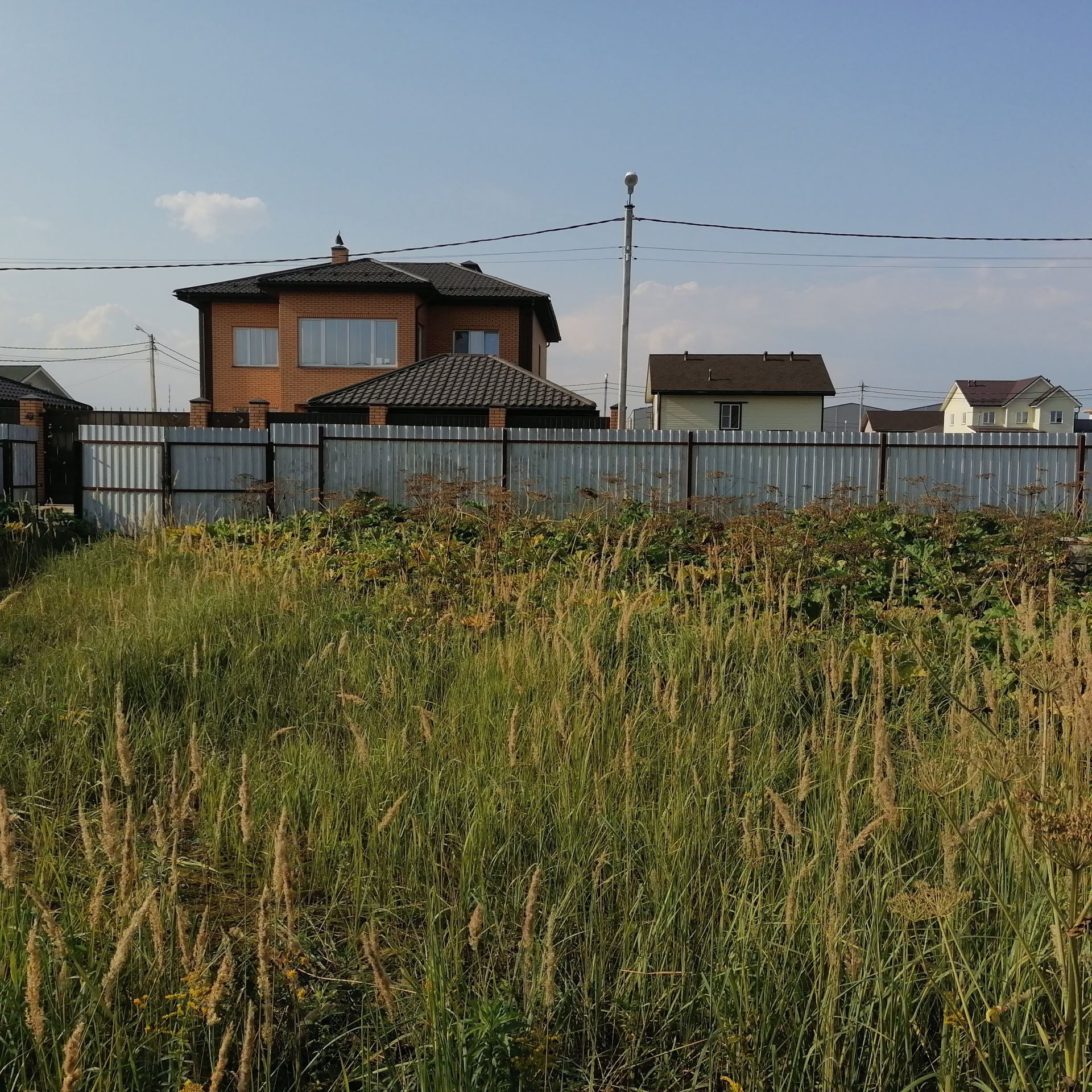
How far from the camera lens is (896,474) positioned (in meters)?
14.6

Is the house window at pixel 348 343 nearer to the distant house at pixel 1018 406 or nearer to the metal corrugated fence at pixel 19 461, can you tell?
the metal corrugated fence at pixel 19 461

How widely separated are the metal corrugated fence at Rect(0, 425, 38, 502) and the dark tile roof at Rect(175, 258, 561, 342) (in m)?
10.6

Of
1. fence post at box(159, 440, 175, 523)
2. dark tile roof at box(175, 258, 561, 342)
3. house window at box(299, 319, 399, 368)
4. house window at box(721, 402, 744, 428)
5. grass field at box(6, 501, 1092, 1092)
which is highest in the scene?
dark tile roof at box(175, 258, 561, 342)

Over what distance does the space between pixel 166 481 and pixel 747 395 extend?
2816 centimetres

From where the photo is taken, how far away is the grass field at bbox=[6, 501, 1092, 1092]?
162 centimetres

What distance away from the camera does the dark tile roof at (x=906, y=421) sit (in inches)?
2783

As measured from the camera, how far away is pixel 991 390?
6969cm

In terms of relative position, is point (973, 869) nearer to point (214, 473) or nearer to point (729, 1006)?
point (729, 1006)

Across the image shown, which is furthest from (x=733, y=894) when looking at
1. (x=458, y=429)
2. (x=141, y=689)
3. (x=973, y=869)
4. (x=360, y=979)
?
(x=458, y=429)

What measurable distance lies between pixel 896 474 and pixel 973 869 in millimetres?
13494

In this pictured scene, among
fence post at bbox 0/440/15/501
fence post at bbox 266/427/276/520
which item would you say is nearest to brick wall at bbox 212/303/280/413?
fence post at bbox 0/440/15/501

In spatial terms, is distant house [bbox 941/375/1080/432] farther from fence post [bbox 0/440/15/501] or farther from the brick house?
fence post [bbox 0/440/15/501]

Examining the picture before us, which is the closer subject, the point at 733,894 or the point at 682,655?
the point at 733,894

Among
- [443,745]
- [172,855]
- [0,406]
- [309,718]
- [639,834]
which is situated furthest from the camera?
[0,406]
